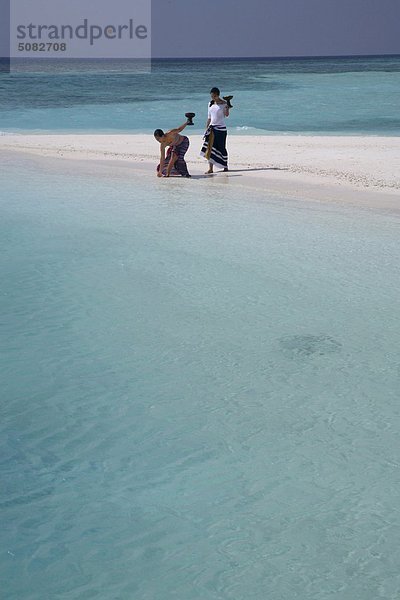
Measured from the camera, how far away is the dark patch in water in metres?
6.10

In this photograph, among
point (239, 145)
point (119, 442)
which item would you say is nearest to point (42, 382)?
point (119, 442)

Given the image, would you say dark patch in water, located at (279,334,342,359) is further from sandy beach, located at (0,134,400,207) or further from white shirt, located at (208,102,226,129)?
white shirt, located at (208,102,226,129)

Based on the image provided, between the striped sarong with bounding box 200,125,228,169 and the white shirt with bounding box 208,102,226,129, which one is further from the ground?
the white shirt with bounding box 208,102,226,129

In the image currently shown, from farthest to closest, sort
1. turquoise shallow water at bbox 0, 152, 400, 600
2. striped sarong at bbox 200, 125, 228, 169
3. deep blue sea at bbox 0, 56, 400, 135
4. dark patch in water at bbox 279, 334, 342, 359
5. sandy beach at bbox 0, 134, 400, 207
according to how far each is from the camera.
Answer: deep blue sea at bbox 0, 56, 400, 135, striped sarong at bbox 200, 125, 228, 169, sandy beach at bbox 0, 134, 400, 207, dark patch in water at bbox 279, 334, 342, 359, turquoise shallow water at bbox 0, 152, 400, 600

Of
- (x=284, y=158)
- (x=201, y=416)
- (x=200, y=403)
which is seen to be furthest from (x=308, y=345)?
(x=284, y=158)

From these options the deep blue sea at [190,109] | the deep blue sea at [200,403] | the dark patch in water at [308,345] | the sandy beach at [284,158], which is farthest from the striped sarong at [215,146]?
the deep blue sea at [190,109]

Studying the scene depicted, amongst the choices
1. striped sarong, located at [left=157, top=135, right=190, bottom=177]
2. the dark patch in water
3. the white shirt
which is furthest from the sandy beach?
the dark patch in water

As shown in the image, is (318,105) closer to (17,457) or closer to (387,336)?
(387,336)

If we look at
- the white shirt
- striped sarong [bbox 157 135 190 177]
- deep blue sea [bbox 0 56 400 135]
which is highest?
deep blue sea [bbox 0 56 400 135]

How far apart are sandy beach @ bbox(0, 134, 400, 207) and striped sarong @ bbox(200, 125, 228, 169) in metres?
0.22

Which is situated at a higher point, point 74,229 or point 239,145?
point 239,145

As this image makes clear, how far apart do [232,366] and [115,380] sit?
78cm

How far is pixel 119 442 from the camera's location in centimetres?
481

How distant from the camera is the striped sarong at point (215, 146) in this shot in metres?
12.9
